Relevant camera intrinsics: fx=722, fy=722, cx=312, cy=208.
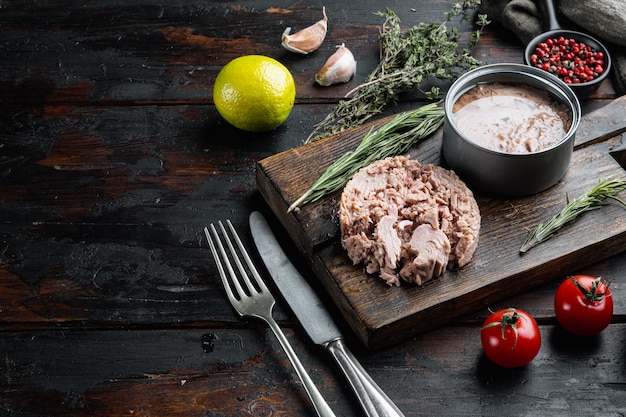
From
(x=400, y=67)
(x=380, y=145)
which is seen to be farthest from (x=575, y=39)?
(x=380, y=145)

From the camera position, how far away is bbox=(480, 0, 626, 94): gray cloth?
3025 millimetres

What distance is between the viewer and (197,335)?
2.33 meters

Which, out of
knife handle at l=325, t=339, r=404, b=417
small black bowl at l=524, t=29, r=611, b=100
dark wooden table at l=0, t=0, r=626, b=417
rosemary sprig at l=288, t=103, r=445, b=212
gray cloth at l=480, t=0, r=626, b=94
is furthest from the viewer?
gray cloth at l=480, t=0, r=626, b=94

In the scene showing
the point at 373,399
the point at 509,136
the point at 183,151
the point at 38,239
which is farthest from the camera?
the point at 183,151

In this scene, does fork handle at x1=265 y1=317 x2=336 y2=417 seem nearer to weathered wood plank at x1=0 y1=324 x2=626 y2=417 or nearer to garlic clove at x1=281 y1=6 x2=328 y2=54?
weathered wood plank at x1=0 y1=324 x2=626 y2=417

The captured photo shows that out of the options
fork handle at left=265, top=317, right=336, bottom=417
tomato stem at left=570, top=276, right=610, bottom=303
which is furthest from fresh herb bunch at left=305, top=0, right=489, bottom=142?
tomato stem at left=570, top=276, right=610, bottom=303

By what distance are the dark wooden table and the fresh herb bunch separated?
0.10 metres

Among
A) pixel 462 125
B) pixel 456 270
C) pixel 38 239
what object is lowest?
pixel 38 239

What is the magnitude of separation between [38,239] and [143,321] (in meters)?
0.56

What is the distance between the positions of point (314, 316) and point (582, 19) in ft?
6.00

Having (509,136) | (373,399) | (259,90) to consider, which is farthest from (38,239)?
(509,136)

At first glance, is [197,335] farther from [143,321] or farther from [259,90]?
[259,90]

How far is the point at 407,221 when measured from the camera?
2301mm

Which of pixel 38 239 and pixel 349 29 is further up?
pixel 349 29
